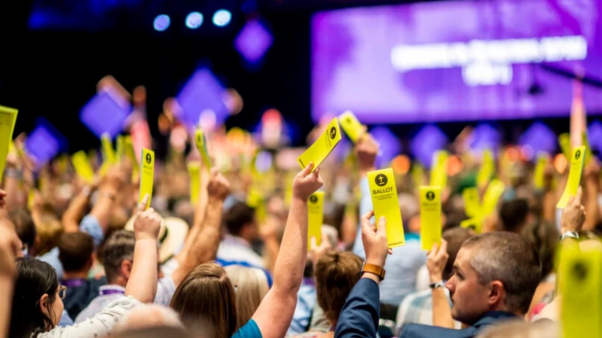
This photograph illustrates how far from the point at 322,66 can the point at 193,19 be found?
4.86m

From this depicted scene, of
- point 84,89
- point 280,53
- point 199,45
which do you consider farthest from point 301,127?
point 84,89

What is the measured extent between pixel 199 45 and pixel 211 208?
13.0m

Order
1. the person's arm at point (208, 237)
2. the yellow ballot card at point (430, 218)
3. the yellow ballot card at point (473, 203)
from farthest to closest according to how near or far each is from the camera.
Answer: the yellow ballot card at point (473, 203)
the person's arm at point (208, 237)
the yellow ballot card at point (430, 218)

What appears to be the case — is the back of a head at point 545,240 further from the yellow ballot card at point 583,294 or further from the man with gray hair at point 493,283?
the yellow ballot card at point 583,294

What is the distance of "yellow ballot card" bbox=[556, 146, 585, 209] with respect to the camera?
9.91 feet

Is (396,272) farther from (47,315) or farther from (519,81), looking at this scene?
(519,81)

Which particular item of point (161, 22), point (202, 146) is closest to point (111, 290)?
point (202, 146)

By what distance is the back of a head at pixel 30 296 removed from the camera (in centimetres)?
230

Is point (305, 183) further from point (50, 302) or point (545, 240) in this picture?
point (545, 240)

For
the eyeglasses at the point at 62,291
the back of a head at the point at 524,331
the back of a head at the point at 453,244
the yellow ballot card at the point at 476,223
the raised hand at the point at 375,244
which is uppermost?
the back of a head at the point at 524,331

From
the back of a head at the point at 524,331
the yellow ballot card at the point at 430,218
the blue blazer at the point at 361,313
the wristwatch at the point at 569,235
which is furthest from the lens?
the yellow ballot card at the point at 430,218

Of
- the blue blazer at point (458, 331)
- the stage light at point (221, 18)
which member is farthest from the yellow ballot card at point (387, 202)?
the stage light at point (221, 18)

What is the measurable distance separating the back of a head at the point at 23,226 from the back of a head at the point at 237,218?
1716mm

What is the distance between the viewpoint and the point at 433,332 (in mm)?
2293
